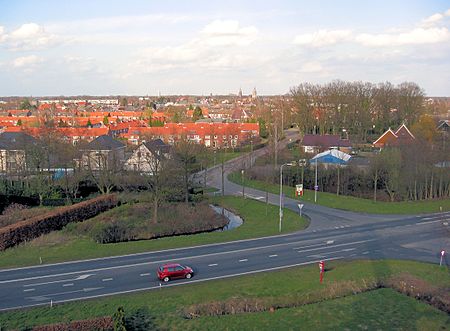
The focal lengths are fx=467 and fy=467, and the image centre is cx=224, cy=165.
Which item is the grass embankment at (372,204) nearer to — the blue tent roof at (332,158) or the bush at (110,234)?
the blue tent roof at (332,158)

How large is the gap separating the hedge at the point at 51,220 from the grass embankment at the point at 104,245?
523 millimetres

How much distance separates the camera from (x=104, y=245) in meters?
28.8

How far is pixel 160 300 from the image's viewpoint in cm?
1973

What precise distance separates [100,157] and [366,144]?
4708cm

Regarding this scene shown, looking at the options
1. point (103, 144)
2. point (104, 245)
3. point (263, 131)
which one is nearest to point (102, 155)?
point (103, 144)

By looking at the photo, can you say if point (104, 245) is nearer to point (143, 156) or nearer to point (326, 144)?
point (143, 156)

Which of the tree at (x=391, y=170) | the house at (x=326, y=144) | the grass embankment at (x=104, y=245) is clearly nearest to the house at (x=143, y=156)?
the grass embankment at (x=104, y=245)

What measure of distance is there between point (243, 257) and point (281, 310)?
711 centimetres

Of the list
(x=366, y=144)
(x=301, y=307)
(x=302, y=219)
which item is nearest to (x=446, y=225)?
(x=302, y=219)

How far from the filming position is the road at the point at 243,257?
21.5 meters

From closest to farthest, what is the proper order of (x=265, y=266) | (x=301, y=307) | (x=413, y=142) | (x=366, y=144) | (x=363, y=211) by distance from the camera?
(x=301, y=307)
(x=265, y=266)
(x=363, y=211)
(x=413, y=142)
(x=366, y=144)

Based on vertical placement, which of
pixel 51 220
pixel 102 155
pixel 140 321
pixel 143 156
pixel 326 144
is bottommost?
pixel 140 321

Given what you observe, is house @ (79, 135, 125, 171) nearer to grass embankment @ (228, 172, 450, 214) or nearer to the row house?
grass embankment @ (228, 172, 450, 214)

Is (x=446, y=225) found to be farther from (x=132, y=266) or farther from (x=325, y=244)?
(x=132, y=266)
